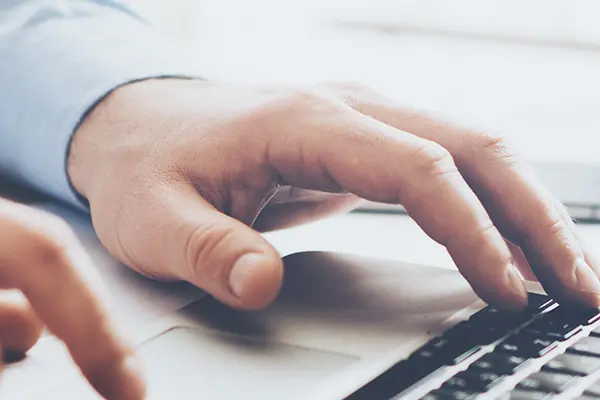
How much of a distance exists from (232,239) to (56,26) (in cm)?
35

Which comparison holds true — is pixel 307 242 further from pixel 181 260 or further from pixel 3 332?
pixel 3 332

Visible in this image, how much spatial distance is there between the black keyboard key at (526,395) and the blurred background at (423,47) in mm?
629

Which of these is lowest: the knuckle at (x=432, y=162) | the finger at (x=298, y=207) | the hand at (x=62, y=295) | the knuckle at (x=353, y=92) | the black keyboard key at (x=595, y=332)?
the finger at (x=298, y=207)

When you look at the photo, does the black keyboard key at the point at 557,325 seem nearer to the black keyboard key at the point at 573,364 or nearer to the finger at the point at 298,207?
the black keyboard key at the point at 573,364

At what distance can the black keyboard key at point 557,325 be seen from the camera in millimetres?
321

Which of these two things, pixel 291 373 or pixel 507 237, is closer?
pixel 291 373

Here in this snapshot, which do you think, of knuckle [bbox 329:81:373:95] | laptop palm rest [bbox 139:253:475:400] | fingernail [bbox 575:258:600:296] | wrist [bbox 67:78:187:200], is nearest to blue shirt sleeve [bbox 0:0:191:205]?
wrist [bbox 67:78:187:200]

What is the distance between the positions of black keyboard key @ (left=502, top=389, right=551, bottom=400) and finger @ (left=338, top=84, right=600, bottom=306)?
0.12 meters

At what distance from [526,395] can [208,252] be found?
155 millimetres

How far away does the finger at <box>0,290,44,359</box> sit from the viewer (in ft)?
0.91

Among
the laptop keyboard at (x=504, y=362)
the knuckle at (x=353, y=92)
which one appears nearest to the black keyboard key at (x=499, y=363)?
the laptop keyboard at (x=504, y=362)

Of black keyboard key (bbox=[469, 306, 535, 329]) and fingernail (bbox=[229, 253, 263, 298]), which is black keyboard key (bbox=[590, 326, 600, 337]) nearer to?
black keyboard key (bbox=[469, 306, 535, 329])

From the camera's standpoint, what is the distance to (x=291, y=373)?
0.97 ft

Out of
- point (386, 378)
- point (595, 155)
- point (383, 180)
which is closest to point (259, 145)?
point (383, 180)
